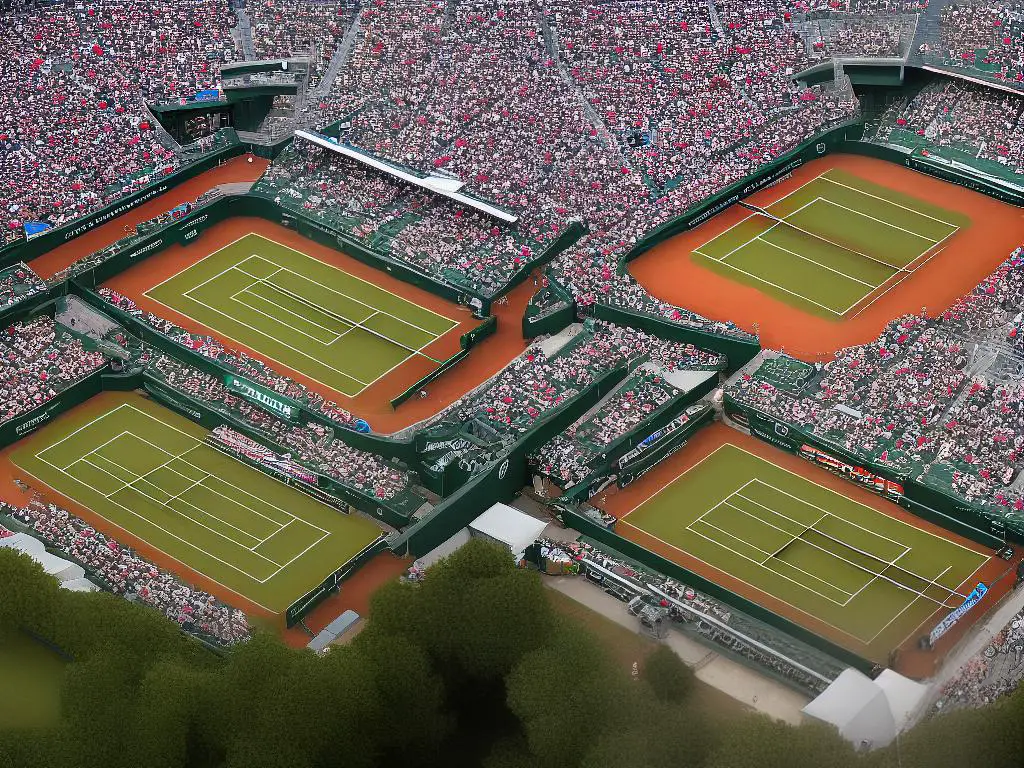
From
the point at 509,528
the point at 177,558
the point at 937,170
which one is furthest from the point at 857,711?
the point at 937,170

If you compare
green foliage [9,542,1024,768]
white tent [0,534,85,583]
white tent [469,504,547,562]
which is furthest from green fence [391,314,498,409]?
white tent [0,534,85,583]

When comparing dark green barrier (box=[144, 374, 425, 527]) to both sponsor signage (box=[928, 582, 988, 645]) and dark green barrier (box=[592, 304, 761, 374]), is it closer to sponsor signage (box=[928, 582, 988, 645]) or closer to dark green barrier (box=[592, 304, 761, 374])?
dark green barrier (box=[592, 304, 761, 374])

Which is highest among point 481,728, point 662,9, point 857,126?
point 662,9

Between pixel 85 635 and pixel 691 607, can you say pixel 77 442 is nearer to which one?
pixel 85 635

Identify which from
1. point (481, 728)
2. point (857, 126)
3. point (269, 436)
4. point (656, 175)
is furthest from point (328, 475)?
point (857, 126)

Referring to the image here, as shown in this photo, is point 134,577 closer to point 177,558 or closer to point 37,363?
point 177,558
